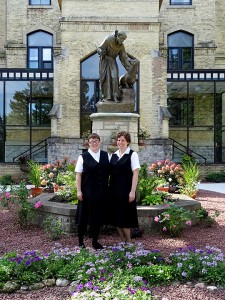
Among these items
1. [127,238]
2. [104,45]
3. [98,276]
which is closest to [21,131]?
[104,45]

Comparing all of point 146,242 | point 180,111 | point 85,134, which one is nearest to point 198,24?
point 180,111

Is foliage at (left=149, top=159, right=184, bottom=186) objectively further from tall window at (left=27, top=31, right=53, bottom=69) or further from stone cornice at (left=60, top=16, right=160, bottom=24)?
tall window at (left=27, top=31, right=53, bottom=69)

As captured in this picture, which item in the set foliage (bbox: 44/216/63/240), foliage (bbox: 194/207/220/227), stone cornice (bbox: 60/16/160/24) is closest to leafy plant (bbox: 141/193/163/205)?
foliage (bbox: 194/207/220/227)

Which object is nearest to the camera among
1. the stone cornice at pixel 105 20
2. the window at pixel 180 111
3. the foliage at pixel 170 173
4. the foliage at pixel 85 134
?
the foliage at pixel 170 173

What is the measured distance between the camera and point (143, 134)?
19125mm

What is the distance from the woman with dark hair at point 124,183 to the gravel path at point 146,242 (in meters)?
0.76

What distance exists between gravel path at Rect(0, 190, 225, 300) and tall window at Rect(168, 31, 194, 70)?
19154mm

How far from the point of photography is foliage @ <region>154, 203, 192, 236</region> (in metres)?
7.26

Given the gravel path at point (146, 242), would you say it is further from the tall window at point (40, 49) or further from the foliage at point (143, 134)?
the tall window at point (40, 49)

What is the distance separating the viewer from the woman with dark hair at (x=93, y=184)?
602 centimetres

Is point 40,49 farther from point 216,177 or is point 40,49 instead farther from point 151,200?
point 151,200

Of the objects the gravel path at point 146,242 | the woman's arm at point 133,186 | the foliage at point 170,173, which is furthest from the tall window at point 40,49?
the woman's arm at point 133,186

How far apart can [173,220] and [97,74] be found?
14.7m

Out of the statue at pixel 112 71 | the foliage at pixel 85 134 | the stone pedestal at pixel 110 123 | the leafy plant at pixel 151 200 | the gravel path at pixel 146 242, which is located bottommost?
the gravel path at pixel 146 242
